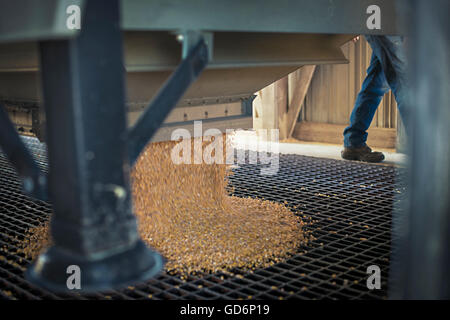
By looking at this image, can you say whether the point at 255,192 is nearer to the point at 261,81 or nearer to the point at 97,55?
the point at 261,81

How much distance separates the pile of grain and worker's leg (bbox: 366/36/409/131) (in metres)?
1.19

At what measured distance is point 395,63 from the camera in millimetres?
3578

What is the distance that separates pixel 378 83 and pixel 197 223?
2186 mm

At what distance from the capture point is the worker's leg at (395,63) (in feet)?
11.5

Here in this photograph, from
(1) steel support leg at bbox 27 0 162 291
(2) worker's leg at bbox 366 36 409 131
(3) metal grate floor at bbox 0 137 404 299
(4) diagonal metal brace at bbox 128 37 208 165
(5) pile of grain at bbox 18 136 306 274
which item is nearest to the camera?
(1) steel support leg at bbox 27 0 162 291

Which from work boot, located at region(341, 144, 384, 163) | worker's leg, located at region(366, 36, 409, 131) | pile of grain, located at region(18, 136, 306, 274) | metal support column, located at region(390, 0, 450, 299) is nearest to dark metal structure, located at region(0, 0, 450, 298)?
metal support column, located at region(390, 0, 450, 299)

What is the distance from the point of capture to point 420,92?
3.88 ft

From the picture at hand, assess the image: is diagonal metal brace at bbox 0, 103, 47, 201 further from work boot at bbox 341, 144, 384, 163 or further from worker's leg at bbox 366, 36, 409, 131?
work boot at bbox 341, 144, 384, 163

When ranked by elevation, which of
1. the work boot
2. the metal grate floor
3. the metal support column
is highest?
the metal support column

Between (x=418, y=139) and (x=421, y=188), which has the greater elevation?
(x=418, y=139)

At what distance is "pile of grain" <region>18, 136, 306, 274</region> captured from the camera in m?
2.54

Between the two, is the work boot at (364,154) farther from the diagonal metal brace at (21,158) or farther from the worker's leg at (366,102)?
the diagonal metal brace at (21,158)
